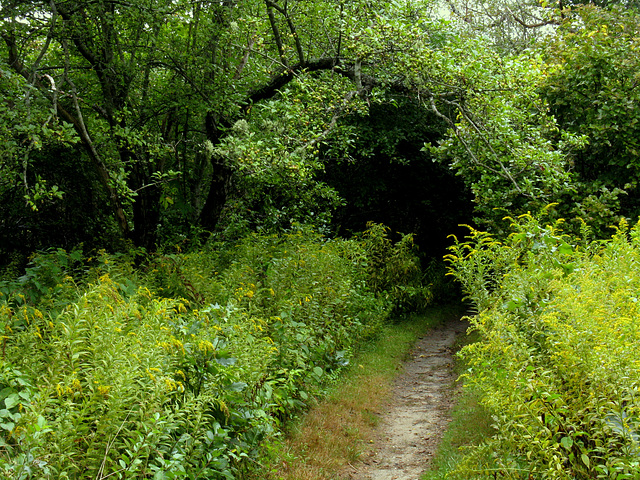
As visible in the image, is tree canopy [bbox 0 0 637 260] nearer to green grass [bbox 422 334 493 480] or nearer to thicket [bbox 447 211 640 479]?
green grass [bbox 422 334 493 480]

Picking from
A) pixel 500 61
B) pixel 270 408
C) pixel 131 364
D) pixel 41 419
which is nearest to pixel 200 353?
pixel 131 364

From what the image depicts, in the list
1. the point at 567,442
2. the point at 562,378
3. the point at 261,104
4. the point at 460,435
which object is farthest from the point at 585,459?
the point at 261,104

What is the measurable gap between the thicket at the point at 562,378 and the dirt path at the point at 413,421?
868 millimetres

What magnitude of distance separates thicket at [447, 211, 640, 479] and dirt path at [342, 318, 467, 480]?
868mm

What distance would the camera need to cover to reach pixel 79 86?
9.26 metres

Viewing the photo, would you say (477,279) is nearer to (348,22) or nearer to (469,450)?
(469,450)

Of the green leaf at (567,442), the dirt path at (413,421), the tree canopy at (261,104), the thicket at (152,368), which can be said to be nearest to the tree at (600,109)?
the tree canopy at (261,104)

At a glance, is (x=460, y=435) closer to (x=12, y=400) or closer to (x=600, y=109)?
(x=12, y=400)

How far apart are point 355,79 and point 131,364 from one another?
7415 mm

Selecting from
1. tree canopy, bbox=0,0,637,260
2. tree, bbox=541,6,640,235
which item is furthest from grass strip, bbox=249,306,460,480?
tree, bbox=541,6,640,235

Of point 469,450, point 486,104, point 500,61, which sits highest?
point 500,61

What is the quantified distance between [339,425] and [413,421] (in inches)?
41.6

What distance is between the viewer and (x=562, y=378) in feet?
12.4

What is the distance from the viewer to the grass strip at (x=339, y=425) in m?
4.58
